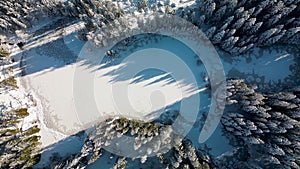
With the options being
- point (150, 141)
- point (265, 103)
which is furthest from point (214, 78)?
point (150, 141)

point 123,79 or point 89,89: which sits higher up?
point 123,79

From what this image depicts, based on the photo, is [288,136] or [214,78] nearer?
[288,136]

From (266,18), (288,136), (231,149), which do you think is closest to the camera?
(288,136)

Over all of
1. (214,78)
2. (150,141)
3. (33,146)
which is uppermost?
(214,78)

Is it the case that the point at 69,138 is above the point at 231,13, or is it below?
below

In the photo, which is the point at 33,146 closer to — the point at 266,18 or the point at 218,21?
the point at 218,21

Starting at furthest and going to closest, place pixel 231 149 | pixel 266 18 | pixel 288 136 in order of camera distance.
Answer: pixel 231 149 → pixel 266 18 → pixel 288 136
